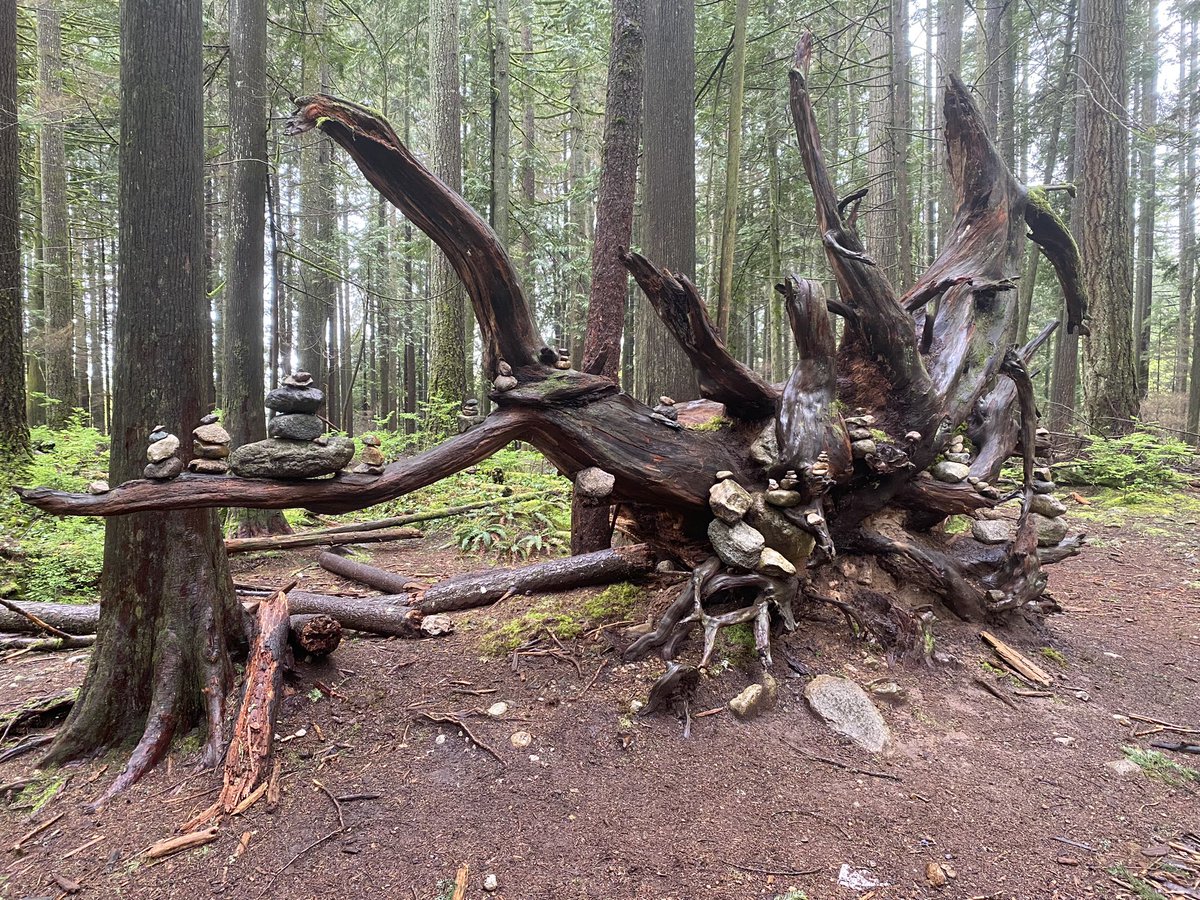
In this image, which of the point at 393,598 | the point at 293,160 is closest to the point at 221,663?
the point at 393,598

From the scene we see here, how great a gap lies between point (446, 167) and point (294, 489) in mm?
9622

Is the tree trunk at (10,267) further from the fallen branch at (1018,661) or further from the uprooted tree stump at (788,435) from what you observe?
the fallen branch at (1018,661)

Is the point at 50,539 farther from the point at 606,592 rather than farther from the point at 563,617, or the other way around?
the point at 606,592

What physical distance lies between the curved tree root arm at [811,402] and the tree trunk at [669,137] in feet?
8.53

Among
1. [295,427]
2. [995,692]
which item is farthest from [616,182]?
[995,692]

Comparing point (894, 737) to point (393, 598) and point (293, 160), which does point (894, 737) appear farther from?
point (293, 160)

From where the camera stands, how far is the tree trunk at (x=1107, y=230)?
962 cm

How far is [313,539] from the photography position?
7.19 meters

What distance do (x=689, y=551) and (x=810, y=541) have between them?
3.01 feet

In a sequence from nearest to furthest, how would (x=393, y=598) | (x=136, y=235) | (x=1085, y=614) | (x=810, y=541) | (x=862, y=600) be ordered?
1. (x=136, y=235)
2. (x=810, y=541)
3. (x=862, y=600)
4. (x=393, y=598)
5. (x=1085, y=614)

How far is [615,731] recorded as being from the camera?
3.20 meters

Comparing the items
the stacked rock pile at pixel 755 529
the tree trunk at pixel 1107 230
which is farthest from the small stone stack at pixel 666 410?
the tree trunk at pixel 1107 230

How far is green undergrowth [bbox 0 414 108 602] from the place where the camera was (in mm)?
5367

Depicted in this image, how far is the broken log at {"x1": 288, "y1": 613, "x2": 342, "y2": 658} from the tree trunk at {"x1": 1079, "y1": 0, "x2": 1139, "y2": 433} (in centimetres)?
1272
